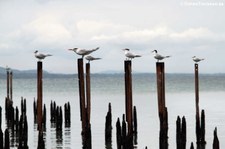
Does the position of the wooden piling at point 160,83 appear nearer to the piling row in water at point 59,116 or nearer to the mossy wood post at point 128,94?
the mossy wood post at point 128,94

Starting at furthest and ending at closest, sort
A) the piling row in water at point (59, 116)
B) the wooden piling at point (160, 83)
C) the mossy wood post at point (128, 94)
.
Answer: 1. the piling row in water at point (59, 116)
2. the wooden piling at point (160, 83)
3. the mossy wood post at point (128, 94)

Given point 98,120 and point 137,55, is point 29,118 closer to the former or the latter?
point 98,120

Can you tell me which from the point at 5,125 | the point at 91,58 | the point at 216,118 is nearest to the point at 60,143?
the point at 91,58

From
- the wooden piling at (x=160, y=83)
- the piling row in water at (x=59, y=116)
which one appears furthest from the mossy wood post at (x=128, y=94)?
the piling row in water at (x=59, y=116)

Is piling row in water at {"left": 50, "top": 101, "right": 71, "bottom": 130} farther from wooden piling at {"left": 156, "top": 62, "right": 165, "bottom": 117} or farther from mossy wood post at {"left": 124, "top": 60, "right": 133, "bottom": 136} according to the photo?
mossy wood post at {"left": 124, "top": 60, "right": 133, "bottom": 136}

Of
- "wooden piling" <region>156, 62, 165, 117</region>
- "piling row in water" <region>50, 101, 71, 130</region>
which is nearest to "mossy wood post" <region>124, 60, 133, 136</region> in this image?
"wooden piling" <region>156, 62, 165, 117</region>

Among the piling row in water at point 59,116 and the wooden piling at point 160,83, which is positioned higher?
the wooden piling at point 160,83

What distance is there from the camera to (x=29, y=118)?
4112 centimetres

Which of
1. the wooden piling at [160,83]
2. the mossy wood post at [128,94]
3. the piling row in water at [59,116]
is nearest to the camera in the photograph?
the mossy wood post at [128,94]

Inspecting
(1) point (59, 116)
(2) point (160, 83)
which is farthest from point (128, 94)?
(1) point (59, 116)

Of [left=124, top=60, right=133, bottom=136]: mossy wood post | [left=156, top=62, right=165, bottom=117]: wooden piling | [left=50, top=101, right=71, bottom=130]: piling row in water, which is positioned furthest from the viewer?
[left=50, top=101, right=71, bottom=130]: piling row in water

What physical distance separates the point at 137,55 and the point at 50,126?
1050cm

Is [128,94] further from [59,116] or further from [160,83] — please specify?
[59,116]

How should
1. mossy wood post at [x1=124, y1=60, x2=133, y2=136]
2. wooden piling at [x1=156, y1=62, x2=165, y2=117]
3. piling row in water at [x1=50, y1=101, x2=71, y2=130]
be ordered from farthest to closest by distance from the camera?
piling row in water at [x1=50, y1=101, x2=71, y2=130] < wooden piling at [x1=156, y1=62, x2=165, y2=117] < mossy wood post at [x1=124, y1=60, x2=133, y2=136]
